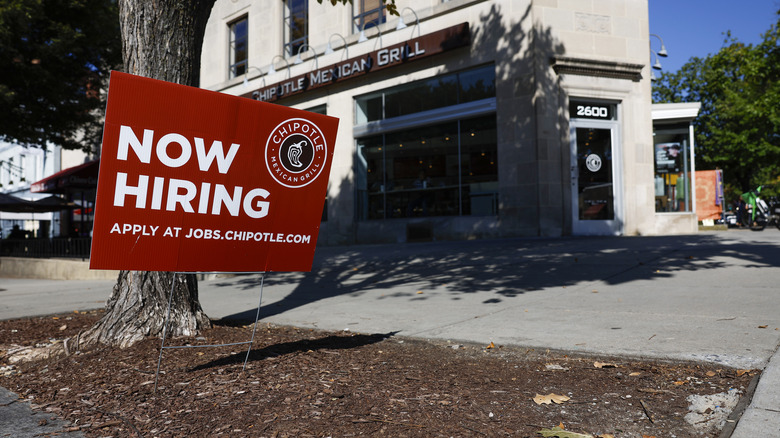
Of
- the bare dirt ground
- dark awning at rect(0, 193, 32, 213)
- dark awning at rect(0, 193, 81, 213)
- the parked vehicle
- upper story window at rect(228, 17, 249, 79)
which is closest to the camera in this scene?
the bare dirt ground

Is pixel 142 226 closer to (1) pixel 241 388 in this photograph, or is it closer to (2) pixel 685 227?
(1) pixel 241 388

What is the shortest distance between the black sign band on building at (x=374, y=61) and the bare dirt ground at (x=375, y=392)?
13.1 metres

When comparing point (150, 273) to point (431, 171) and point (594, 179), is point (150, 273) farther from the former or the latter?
point (594, 179)

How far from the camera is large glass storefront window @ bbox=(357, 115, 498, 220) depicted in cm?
1559

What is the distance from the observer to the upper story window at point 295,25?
20703 millimetres

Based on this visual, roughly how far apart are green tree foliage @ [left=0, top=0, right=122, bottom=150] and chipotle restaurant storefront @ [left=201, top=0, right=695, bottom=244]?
283 inches

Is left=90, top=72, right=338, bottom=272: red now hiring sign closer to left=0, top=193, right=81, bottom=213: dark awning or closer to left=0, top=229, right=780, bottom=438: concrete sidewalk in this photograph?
left=0, top=229, right=780, bottom=438: concrete sidewalk

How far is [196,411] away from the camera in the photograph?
2.89 metres

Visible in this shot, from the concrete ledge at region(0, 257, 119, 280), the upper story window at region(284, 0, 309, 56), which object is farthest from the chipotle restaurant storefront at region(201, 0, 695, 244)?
the concrete ledge at region(0, 257, 119, 280)

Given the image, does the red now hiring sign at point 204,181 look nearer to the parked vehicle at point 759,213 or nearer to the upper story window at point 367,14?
the upper story window at point 367,14

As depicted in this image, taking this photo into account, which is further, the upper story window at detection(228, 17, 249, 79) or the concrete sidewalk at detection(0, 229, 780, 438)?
the upper story window at detection(228, 17, 249, 79)

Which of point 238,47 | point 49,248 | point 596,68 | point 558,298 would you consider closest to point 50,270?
point 49,248

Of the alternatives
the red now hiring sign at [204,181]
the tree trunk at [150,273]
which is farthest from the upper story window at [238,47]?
the red now hiring sign at [204,181]

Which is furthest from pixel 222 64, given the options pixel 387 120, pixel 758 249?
pixel 758 249
